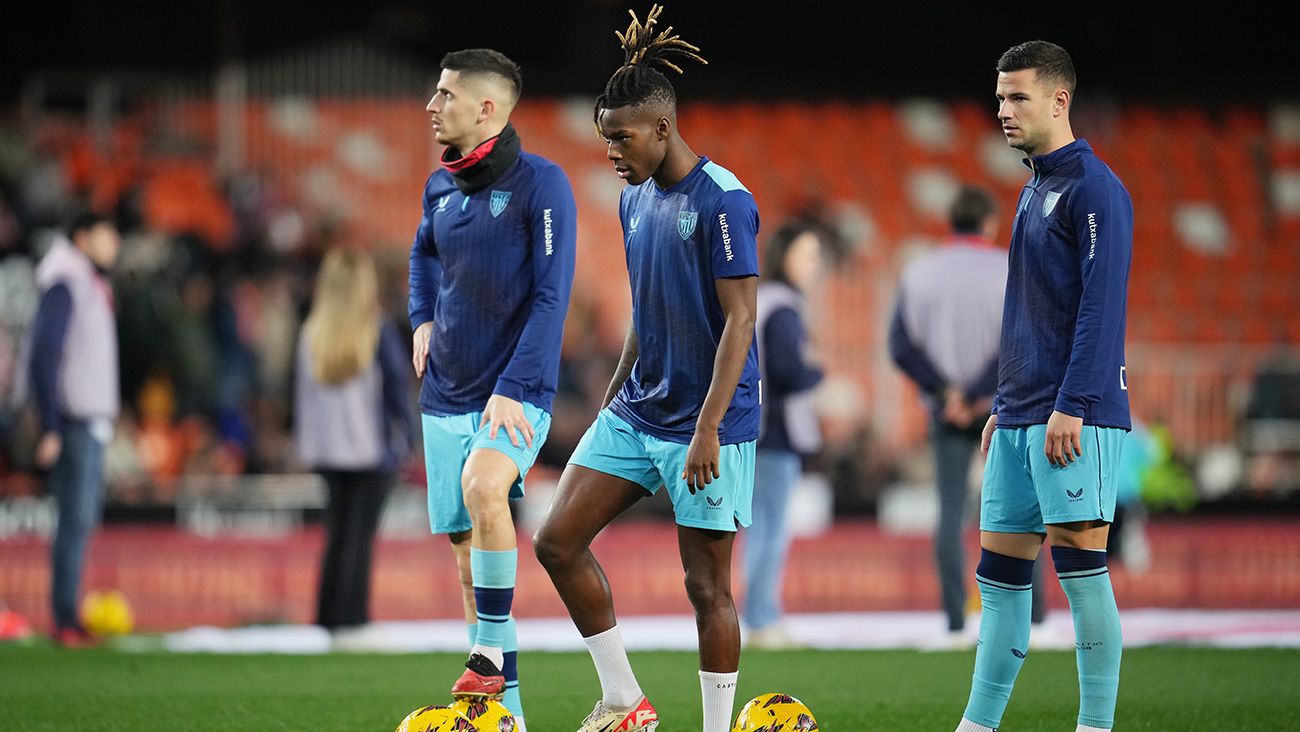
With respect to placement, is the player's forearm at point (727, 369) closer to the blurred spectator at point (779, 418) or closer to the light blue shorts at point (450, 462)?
the light blue shorts at point (450, 462)

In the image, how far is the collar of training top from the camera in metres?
5.40

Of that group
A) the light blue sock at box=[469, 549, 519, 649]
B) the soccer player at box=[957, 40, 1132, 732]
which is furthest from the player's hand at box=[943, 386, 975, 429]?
the light blue sock at box=[469, 549, 519, 649]

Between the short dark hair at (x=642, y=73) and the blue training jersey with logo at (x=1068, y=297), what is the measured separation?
1276 millimetres

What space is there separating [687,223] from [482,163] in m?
1.06

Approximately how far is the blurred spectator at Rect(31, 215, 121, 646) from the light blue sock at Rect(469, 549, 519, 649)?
484 cm

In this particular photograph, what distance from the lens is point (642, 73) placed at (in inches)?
217

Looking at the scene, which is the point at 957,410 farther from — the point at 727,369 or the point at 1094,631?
the point at 727,369

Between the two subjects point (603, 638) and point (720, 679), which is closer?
point (720, 679)

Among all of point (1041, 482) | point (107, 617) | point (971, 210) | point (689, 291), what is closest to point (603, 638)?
point (689, 291)

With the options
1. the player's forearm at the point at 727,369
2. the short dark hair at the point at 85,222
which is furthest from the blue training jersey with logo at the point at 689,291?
the short dark hair at the point at 85,222

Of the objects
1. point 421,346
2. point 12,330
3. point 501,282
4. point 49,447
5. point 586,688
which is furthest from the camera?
point 12,330

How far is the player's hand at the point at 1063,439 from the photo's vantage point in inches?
203

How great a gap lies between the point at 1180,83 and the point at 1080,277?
17.4 meters

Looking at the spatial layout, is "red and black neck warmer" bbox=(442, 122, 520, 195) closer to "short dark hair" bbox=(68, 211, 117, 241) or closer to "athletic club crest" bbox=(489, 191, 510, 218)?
"athletic club crest" bbox=(489, 191, 510, 218)
